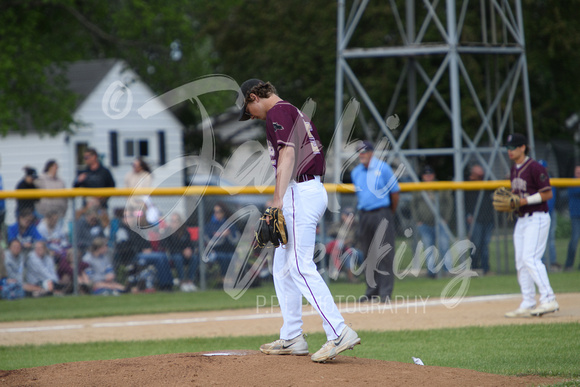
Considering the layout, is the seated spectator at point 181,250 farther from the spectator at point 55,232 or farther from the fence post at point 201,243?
the spectator at point 55,232

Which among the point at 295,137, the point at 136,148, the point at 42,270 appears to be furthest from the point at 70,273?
the point at 136,148

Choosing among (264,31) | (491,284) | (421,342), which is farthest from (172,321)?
(264,31)

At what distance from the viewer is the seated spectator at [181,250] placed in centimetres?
1245

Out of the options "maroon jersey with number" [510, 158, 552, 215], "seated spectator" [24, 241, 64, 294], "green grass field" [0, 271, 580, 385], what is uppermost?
"maroon jersey with number" [510, 158, 552, 215]

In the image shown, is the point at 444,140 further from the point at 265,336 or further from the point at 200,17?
the point at 265,336

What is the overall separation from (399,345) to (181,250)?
19.0 feet

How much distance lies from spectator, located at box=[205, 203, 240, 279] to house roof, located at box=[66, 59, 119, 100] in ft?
58.3

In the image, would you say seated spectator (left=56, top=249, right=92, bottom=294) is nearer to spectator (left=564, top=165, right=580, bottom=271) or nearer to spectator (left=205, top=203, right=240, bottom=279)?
spectator (left=205, top=203, right=240, bottom=279)

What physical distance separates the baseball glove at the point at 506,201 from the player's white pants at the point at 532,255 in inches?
10.0

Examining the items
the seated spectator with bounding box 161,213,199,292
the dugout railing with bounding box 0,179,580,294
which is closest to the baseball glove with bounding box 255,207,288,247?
the dugout railing with bounding box 0,179,580,294

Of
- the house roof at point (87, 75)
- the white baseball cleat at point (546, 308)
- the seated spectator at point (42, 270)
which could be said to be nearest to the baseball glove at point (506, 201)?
the white baseball cleat at point (546, 308)

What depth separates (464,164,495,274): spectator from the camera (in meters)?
13.9

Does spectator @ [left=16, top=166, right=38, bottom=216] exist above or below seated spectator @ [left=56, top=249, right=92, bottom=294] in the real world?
above

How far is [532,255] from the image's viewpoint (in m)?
8.96
